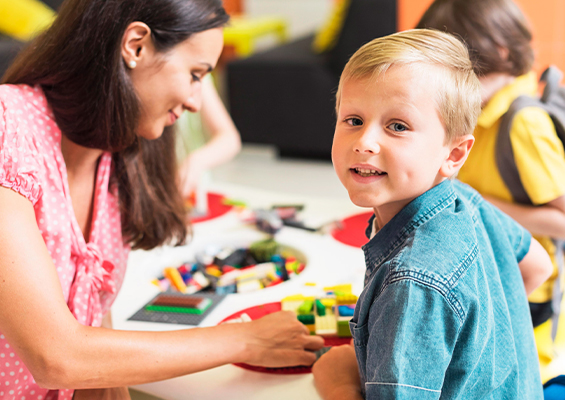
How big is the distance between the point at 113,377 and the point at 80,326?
0.08 metres

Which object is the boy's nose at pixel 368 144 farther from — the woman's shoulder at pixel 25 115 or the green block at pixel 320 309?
the woman's shoulder at pixel 25 115

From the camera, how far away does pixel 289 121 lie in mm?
3850

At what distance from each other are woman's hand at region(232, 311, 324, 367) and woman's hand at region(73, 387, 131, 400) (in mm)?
200

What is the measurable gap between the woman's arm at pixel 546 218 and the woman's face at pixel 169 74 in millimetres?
698

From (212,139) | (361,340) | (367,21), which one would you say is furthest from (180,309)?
(367,21)

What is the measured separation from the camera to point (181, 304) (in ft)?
3.34

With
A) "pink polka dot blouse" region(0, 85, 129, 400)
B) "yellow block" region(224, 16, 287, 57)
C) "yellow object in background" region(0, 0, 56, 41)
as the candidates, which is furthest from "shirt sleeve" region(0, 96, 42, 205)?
"yellow block" region(224, 16, 287, 57)

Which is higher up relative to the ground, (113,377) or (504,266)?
(504,266)

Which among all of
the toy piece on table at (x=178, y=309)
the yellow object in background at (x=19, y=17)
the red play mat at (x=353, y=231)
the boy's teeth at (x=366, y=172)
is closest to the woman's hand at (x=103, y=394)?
the toy piece on table at (x=178, y=309)

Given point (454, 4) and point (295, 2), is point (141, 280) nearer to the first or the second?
point (454, 4)

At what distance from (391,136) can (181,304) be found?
567 millimetres

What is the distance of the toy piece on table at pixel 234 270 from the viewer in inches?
46.8

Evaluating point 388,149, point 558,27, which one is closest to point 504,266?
point 388,149

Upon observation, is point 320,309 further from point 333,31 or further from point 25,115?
point 333,31
